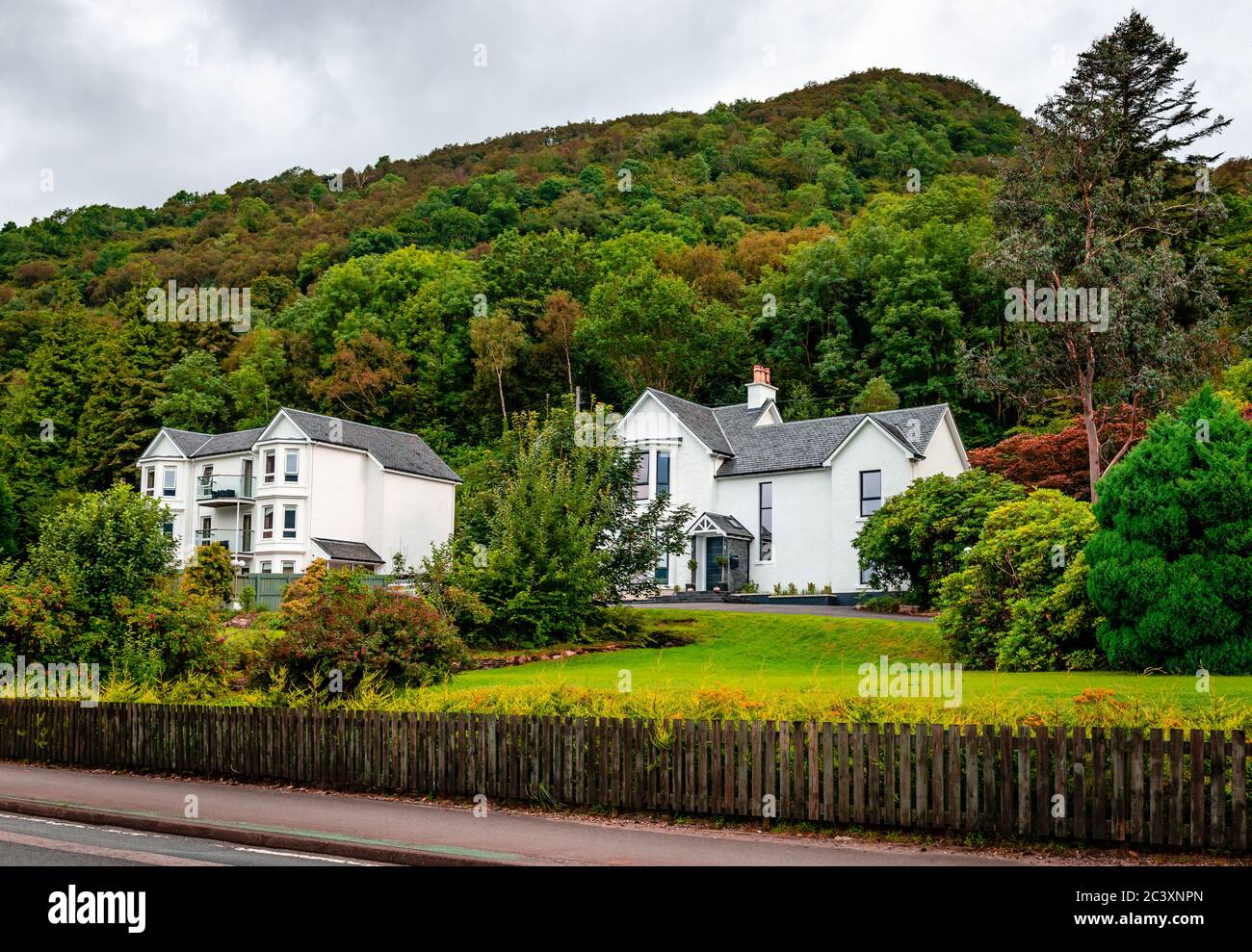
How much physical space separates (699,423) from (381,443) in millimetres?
21450

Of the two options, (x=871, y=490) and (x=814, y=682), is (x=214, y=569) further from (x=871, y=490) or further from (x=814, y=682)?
(x=814, y=682)

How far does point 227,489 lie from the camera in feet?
211

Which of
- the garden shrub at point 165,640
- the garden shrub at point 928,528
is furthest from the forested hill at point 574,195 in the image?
the garden shrub at point 165,640

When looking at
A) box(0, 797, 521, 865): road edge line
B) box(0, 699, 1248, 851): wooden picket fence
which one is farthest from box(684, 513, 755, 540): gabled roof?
box(0, 797, 521, 865): road edge line

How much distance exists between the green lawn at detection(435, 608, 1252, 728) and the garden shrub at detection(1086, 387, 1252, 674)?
922 millimetres

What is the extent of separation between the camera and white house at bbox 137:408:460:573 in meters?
59.6

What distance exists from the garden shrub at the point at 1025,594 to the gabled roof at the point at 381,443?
41.9 m

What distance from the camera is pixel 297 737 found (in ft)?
53.7

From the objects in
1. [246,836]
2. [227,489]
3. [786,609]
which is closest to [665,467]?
[786,609]

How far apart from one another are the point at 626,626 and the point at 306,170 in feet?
383

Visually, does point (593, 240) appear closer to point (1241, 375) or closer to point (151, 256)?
point (151, 256)

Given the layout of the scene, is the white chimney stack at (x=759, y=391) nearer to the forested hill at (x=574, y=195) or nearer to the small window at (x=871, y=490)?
the small window at (x=871, y=490)

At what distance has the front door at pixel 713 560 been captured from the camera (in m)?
47.8

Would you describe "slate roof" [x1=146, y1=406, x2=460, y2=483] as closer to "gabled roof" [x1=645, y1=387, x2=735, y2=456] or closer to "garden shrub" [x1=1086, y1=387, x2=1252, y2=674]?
"gabled roof" [x1=645, y1=387, x2=735, y2=456]
